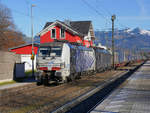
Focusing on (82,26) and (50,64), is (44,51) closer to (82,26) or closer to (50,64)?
(50,64)

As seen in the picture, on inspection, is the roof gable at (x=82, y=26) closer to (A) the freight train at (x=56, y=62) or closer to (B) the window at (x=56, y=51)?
(A) the freight train at (x=56, y=62)

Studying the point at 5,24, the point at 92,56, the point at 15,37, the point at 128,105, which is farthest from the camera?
the point at 15,37

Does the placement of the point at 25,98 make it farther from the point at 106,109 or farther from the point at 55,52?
the point at 55,52

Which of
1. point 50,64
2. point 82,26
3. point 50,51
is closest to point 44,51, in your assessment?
point 50,51

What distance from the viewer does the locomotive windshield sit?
1892 centimetres

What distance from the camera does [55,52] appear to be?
747 inches

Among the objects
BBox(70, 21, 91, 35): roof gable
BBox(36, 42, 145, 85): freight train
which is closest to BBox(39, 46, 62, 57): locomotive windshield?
BBox(36, 42, 145, 85): freight train

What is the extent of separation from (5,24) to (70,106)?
5312 centimetres

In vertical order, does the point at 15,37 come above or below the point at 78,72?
above

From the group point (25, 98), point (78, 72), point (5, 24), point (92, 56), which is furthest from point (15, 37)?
point (25, 98)

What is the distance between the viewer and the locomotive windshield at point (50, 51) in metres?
18.9

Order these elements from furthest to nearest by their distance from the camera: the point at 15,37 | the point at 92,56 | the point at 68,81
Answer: the point at 15,37 → the point at 92,56 → the point at 68,81

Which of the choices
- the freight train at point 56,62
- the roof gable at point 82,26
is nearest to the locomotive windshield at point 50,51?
the freight train at point 56,62

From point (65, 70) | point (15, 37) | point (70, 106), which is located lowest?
point (70, 106)
